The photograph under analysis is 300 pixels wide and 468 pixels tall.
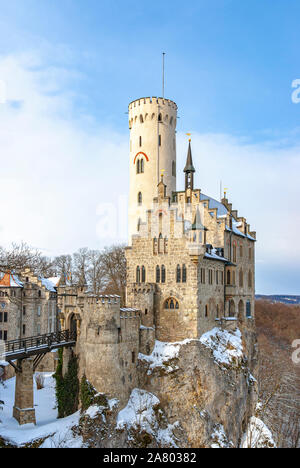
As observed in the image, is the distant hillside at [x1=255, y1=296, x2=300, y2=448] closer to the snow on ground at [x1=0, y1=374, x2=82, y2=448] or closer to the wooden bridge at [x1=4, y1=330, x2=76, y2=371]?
the snow on ground at [x1=0, y1=374, x2=82, y2=448]

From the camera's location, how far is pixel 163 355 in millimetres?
35438

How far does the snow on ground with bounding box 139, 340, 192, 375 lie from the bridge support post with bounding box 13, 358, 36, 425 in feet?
31.7

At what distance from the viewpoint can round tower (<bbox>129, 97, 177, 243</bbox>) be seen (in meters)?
48.6

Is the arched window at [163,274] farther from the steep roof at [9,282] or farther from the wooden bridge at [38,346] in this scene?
the steep roof at [9,282]

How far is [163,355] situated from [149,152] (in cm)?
2493

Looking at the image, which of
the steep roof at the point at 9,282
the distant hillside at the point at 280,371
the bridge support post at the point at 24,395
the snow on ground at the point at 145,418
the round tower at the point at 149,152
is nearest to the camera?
the bridge support post at the point at 24,395

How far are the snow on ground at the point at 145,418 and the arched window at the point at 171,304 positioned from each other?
25.5 feet

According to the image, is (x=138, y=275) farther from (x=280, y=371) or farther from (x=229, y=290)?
(x=280, y=371)

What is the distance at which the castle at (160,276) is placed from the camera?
31938 mm

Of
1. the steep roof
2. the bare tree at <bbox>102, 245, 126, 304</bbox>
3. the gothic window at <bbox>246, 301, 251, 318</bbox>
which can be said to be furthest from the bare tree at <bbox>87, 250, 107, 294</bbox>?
the gothic window at <bbox>246, 301, 251, 318</bbox>

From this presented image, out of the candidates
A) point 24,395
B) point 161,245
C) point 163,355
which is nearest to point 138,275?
point 161,245

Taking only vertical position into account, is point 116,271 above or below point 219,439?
above

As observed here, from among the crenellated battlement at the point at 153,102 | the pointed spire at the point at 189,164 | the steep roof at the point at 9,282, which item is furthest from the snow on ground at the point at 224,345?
the crenellated battlement at the point at 153,102
